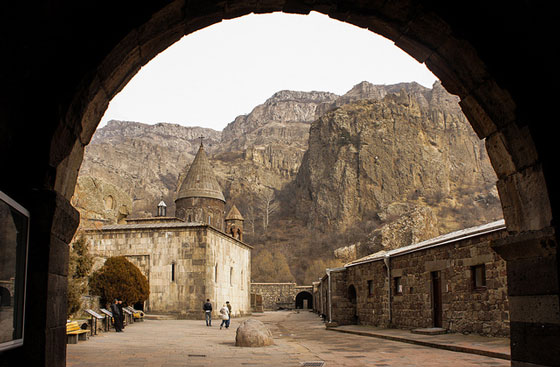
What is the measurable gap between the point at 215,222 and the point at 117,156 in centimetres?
11255

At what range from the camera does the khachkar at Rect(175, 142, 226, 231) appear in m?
38.8

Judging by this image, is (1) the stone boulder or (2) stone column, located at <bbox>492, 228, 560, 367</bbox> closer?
(2) stone column, located at <bbox>492, 228, 560, 367</bbox>

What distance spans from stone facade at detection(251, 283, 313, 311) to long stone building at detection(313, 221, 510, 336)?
36.5 meters

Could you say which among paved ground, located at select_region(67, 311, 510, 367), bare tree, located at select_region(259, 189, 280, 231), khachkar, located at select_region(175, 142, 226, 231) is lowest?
paved ground, located at select_region(67, 311, 510, 367)

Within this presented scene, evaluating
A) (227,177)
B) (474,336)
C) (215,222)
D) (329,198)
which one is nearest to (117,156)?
(227,177)

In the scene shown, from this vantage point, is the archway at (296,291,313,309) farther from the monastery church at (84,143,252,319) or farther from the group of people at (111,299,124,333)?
the group of people at (111,299,124,333)

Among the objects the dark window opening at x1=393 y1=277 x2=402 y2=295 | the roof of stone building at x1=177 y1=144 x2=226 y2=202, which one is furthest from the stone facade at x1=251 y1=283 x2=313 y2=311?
the dark window opening at x1=393 y1=277 x2=402 y2=295

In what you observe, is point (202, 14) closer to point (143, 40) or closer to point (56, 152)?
point (143, 40)

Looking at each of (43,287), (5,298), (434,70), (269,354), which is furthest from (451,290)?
(5,298)

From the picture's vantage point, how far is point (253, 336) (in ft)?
42.1

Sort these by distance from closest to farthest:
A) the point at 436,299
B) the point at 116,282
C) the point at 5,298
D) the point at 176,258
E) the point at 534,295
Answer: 1. the point at 5,298
2. the point at 534,295
3. the point at 436,299
4. the point at 116,282
5. the point at 176,258

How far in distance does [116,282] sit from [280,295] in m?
39.6

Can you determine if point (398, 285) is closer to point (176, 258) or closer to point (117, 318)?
point (117, 318)

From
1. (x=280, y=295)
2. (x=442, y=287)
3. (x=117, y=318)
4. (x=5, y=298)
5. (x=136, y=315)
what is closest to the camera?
(x=5, y=298)
